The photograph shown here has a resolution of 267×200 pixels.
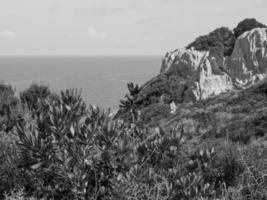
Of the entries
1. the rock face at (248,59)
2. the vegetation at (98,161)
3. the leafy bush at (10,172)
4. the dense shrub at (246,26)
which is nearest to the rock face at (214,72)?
the rock face at (248,59)

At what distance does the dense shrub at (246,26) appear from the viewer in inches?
1528

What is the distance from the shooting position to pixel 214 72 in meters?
34.2

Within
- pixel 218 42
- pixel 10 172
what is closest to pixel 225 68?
pixel 218 42

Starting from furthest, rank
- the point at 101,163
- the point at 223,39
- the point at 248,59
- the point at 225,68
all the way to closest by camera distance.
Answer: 1. the point at 223,39
2. the point at 225,68
3. the point at 248,59
4. the point at 101,163

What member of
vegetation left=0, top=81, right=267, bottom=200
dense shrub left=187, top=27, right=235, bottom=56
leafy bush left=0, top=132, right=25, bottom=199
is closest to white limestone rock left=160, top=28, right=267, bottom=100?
dense shrub left=187, top=27, right=235, bottom=56

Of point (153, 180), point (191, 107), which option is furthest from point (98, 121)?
point (191, 107)

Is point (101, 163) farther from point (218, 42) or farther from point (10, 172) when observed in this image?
point (218, 42)

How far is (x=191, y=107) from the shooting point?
89.0 ft

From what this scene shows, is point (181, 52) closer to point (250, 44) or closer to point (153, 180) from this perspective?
point (250, 44)

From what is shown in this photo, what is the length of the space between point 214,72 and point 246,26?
8.90m

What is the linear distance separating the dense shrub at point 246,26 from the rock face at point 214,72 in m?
3.82

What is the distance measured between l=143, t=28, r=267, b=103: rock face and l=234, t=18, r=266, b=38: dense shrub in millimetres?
Answer: 3820

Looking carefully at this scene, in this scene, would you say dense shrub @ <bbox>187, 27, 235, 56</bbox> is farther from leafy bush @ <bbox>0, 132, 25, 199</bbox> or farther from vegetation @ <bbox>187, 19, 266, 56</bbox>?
leafy bush @ <bbox>0, 132, 25, 199</bbox>

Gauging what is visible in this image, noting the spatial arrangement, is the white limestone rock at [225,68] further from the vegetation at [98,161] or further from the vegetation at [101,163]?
the vegetation at [98,161]
